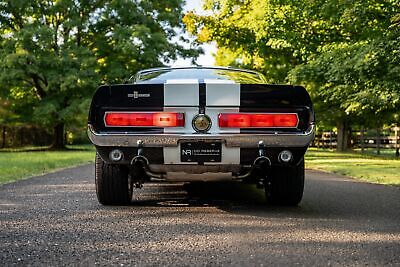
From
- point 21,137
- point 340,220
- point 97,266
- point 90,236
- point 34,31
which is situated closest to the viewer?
point 97,266

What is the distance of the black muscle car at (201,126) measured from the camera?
15.4 ft

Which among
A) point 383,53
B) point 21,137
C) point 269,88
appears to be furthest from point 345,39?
point 21,137

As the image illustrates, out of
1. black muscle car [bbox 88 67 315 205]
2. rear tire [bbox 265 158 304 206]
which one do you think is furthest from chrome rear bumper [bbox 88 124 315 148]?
rear tire [bbox 265 158 304 206]

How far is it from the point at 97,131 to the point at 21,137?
28030 millimetres

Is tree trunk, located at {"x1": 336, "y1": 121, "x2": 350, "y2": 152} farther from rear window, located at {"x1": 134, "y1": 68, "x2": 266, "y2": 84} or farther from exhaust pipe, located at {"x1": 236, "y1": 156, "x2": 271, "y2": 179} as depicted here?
exhaust pipe, located at {"x1": 236, "y1": 156, "x2": 271, "y2": 179}

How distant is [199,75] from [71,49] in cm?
2018

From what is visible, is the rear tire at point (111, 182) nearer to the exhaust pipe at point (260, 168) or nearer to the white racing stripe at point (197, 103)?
the white racing stripe at point (197, 103)

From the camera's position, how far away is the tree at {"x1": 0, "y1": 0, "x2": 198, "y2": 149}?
23.7 meters

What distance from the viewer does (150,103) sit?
4.72 meters

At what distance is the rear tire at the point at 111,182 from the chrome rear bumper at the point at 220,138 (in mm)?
497

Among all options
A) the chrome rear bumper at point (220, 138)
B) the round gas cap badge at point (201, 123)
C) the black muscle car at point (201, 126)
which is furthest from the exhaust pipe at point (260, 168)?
the round gas cap badge at point (201, 123)

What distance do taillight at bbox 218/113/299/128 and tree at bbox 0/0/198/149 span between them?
19.3 m

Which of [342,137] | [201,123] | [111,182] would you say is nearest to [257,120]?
[201,123]

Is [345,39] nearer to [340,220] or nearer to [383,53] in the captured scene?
[383,53]
